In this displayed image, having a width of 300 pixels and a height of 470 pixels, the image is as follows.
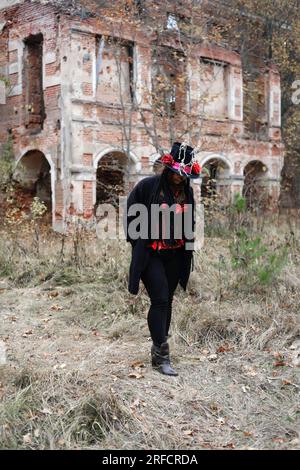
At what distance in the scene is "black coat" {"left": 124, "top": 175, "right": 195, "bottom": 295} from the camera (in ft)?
16.6

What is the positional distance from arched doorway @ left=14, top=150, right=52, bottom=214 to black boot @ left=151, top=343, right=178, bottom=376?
12915 millimetres

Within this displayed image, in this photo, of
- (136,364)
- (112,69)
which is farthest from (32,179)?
(136,364)

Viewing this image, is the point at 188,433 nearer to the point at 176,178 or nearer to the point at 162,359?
the point at 162,359

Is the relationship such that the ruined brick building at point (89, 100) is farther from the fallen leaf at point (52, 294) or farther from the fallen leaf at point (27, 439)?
the fallen leaf at point (27, 439)

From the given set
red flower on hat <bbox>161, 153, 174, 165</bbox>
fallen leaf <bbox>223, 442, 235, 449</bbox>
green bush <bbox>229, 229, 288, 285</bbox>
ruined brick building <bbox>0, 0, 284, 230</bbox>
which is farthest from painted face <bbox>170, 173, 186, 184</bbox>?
ruined brick building <bbox>0, 0, 284, 230</bbox>

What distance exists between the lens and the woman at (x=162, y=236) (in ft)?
16.7

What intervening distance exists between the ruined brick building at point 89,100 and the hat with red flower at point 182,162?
9401 mm

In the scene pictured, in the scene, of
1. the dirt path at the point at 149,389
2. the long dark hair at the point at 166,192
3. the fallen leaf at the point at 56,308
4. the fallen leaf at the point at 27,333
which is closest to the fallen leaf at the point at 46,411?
the dirt path at the point at 149,389

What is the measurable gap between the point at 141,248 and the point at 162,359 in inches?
42.8

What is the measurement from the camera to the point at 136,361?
5.62 meters

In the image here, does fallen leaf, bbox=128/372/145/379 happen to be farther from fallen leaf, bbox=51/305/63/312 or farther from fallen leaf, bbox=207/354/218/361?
fallen leaf, bbox=51/305/63/312

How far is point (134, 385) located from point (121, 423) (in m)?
0.66
